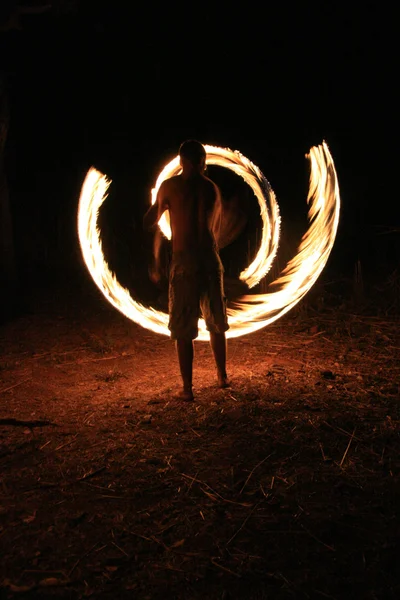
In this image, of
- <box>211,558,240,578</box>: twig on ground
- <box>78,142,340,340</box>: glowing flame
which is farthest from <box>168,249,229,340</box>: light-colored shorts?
<box>211,558,240,578</box>: twig on ground

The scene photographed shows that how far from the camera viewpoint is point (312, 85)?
35.9 ft

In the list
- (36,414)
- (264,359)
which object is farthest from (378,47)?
(36,414)

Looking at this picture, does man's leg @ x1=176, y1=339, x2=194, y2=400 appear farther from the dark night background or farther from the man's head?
the dark night background

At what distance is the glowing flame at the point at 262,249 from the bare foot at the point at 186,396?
0.91m

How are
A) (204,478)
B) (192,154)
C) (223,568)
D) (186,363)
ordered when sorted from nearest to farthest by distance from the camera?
(223,568) < (204,478) < (192,154) < (186,363)

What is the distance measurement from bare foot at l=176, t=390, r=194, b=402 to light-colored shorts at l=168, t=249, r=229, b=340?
38cm

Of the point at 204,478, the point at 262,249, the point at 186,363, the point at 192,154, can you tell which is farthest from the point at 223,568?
the point at 262,249

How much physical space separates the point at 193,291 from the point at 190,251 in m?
0.28

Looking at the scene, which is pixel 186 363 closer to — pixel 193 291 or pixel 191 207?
pixel 193 291

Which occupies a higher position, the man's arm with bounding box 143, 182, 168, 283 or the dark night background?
the dark night background

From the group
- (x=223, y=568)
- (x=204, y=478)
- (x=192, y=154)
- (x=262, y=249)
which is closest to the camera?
(x=223, y=568)

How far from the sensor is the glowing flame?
5.32 m

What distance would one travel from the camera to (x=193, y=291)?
14.1ft

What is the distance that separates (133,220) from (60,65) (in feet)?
10.3
